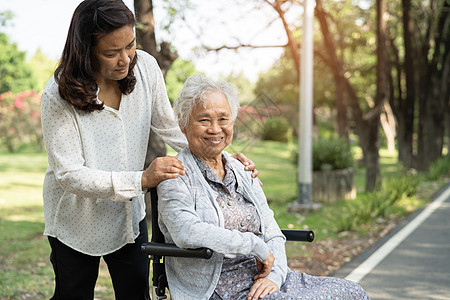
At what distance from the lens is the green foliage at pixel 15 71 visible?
95.3ft

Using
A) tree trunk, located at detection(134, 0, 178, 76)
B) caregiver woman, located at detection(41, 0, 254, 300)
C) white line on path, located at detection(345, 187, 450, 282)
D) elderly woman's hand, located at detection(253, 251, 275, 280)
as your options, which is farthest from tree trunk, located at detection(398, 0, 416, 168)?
elderly woman's hand, located at detection(253, 251, 275, 280)

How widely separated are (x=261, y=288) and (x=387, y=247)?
14.4 feet

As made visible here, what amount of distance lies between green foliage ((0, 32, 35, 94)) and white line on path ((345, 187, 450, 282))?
981 inches

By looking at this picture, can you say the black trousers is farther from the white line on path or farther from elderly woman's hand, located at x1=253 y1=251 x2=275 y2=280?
the white line on path

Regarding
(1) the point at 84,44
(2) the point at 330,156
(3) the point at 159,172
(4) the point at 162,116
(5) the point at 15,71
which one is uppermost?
(5) the point at 15,71

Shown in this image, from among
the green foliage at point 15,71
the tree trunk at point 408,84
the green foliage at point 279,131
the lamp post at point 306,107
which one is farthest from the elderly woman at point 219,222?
the green foliage at point 279,131

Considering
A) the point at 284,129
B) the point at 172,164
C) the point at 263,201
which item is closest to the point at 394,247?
the point at 263,201

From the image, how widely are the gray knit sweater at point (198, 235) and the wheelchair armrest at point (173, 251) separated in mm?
44

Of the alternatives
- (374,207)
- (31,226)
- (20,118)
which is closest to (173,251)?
(31,226)

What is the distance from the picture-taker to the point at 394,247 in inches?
256

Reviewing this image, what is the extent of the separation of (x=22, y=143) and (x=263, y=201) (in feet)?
85.9

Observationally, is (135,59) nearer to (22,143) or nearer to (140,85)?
(140,85)

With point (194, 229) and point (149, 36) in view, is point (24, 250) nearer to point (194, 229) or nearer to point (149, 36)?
point (149, 36)

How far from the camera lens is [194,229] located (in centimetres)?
246
